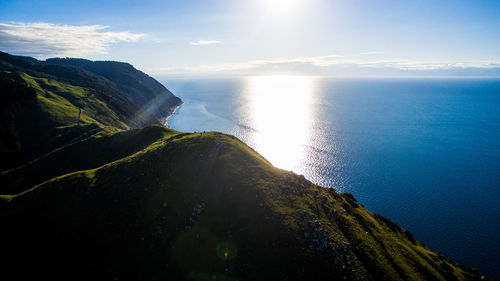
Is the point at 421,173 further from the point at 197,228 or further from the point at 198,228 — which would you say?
the point at 197,228

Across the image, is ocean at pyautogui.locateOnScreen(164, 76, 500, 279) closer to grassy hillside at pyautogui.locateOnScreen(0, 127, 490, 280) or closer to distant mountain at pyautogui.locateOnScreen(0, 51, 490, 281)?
grassy hillside at pyautogui.locateOnScreen(0, 127, 490, 280)

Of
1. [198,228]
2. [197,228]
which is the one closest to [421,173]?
[198,228]

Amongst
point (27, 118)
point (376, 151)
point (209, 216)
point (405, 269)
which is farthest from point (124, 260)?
point (376, 151)

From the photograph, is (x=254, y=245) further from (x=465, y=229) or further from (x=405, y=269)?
(x=465, y=229)

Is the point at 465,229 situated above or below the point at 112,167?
below

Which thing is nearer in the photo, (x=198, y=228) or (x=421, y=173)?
(x=198, y=228)

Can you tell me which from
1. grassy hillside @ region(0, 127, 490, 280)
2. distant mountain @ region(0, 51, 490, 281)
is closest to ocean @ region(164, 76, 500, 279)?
grassy hillside @ region(0, 127, 490, 280)

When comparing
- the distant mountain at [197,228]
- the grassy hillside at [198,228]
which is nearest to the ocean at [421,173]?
the grassy hillside at [198,228]

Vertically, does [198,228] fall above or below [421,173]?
above

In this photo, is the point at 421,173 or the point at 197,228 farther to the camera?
the point at 421,173
